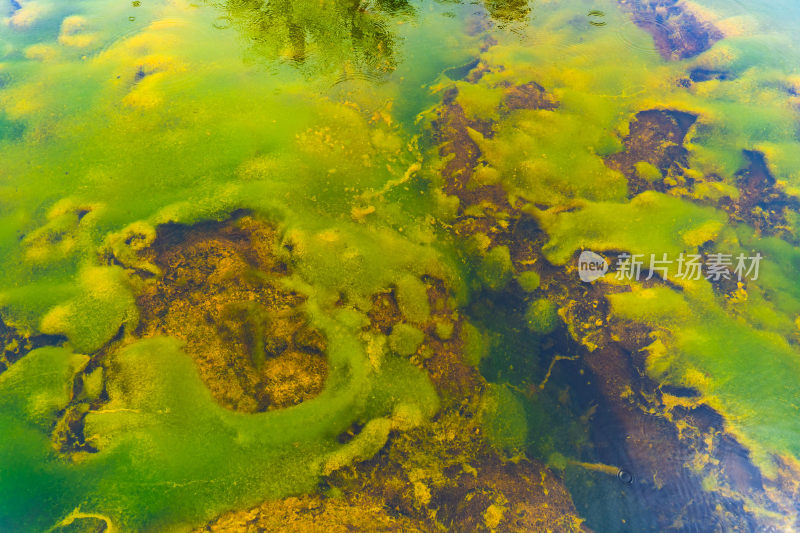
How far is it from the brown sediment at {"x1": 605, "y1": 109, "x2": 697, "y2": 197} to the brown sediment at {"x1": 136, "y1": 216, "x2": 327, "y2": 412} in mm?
4342

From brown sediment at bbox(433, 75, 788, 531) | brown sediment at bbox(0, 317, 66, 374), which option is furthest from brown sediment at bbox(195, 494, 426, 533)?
brown sediment at bbox(0, 317, 66, 374)

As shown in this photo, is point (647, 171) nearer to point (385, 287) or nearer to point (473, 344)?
point (473, 344)

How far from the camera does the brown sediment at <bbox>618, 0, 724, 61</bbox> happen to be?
281 inches

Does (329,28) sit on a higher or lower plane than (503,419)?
higher

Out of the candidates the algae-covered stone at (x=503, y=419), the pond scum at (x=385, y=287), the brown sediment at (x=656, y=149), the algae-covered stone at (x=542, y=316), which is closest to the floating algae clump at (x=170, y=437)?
the pond scum at (x=385, y=287)

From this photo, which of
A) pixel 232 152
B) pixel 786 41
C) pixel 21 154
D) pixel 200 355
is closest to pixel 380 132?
pixel 232 152

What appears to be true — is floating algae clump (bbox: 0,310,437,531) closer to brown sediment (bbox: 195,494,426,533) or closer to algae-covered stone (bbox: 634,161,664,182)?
brown sediment (bbox: 195,494,426,533)

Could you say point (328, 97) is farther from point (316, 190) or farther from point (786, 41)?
point (786, 41)

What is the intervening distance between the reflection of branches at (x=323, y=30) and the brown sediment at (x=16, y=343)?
15.5 feet

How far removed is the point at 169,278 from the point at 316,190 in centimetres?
185

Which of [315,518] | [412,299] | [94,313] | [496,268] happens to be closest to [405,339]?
[412,299]

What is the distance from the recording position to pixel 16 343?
4094 millimetres

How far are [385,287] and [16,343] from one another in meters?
3.54

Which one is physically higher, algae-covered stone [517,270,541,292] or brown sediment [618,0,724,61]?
brown sediment [618,0,724,61]
